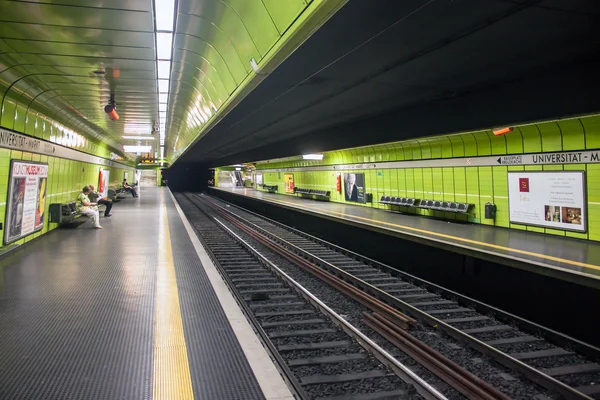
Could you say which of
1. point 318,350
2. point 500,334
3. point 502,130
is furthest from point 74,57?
point 502,130

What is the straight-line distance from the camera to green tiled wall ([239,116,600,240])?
685 centimetres

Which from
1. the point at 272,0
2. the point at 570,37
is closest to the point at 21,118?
the point at 272,0

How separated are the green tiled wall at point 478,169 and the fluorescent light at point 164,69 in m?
6.73

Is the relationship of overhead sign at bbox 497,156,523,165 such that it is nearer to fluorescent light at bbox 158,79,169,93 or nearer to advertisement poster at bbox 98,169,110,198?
fluorescent light at bbox 158,79,169,93

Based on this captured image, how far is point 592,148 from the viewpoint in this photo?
672cm

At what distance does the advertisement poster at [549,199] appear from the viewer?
705 centimetres

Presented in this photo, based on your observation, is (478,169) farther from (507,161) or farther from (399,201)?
(399,201)

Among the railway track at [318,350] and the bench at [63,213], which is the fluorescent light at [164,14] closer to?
the railway track at [318,350]

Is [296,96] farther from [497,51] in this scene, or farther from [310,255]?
[310,255]

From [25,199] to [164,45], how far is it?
14.9ft

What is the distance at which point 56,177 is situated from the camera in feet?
32.3

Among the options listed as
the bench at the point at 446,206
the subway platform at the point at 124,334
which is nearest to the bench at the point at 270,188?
the bench at the point at 446,206

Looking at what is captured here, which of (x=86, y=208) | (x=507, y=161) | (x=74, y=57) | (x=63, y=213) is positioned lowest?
(x=63, y=213)

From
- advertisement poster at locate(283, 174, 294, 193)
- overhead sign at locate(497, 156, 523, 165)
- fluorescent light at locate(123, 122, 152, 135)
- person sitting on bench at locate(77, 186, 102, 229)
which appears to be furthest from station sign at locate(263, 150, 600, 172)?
advertisement poster at locate(283, 174, 294, 193)
